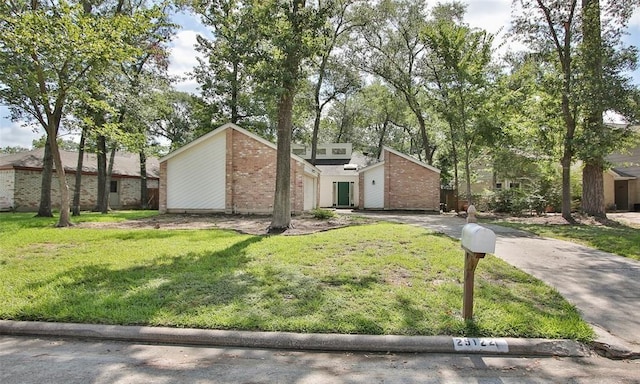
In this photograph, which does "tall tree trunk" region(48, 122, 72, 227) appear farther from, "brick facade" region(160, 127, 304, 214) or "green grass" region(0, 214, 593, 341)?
"brick facade" region(160, 127, 304, 214)

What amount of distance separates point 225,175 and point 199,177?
1350 millimetres

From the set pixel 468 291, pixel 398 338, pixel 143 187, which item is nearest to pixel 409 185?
pixel 468 291

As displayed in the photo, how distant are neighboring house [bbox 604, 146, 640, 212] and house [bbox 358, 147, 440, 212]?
41.9 ft

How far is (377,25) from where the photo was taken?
26172 millimetres

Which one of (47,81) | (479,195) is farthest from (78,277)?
(479,195)

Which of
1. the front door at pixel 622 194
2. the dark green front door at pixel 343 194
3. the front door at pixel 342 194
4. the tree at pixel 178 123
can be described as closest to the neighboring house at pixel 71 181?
the tree at pixel 178 123

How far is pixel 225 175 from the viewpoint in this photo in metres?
17.5

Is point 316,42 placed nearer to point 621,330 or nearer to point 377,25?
point 621,330

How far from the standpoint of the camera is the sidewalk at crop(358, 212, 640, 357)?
13.1 ft

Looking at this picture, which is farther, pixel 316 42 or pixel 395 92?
pixel 395 92

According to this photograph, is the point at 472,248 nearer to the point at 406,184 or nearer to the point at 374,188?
the point at 406,184

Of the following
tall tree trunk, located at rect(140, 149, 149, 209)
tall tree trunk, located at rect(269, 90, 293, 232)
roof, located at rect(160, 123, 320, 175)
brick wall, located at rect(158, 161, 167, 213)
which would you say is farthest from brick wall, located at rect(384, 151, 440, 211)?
tall tree trunk, located at rect(140, 149, 149, 209)

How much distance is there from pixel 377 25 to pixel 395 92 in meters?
5.32

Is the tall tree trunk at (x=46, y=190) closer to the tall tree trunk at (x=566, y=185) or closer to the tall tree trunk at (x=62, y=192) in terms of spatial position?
the tall tree trunk at (x=62, y=192)
